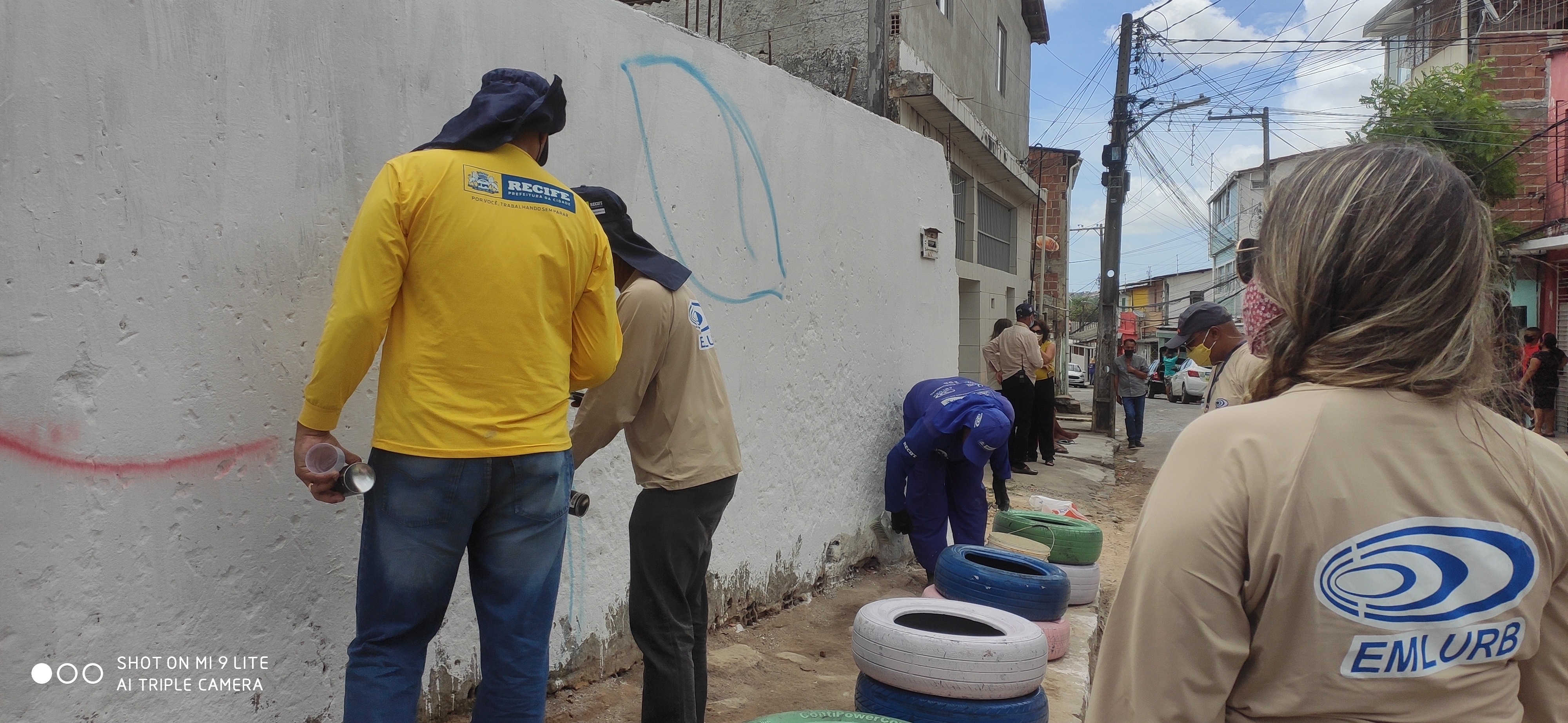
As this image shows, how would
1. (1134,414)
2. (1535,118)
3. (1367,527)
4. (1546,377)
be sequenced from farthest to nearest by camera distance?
1. (1535,118)
2. (1546,377)
3. (1134,414)
4. (1367,527)

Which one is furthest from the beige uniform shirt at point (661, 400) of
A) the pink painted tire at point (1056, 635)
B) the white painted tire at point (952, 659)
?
the pink painted tire at point (1056, 635)

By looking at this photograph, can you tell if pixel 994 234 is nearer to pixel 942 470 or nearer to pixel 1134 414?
pixel 1134 414

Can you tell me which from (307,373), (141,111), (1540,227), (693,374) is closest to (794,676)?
(693,374)

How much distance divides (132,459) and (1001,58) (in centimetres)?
1478

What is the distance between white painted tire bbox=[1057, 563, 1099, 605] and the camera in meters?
4.95

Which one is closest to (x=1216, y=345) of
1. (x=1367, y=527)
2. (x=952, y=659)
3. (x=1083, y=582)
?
(x=1083, y=582)

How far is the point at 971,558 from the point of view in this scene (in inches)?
173

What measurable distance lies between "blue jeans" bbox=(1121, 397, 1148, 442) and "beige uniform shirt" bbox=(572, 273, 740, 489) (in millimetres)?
11613

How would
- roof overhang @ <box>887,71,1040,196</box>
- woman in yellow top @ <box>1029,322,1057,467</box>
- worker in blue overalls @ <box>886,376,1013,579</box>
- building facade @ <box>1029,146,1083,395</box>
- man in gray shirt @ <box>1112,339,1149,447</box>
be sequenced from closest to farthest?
worker in blue overalls @ <box>886,376,1013,579</box>, roof overhang @ <box>887,71,1040,196</box>, woman in yellow top @ <box>1029,322,1057,467</box>, man in gray shirt @ <box>1112,339,1149,447</box>, building facade @ <box>1029,146,1083,395</box>

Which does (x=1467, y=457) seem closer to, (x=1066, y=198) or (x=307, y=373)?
(x=307, y=373)

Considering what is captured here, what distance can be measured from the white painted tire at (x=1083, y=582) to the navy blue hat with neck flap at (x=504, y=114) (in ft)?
12.4

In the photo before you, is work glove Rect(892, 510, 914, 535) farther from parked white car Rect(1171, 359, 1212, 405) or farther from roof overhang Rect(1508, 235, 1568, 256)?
parked white car Rect(1171, 359, 1212, 405)

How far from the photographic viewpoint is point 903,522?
5.29 metres

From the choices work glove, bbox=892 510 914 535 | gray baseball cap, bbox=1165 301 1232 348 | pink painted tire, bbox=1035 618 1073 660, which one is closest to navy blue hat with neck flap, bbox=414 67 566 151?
pink painted tire, bbox=1035 618 1073 660
